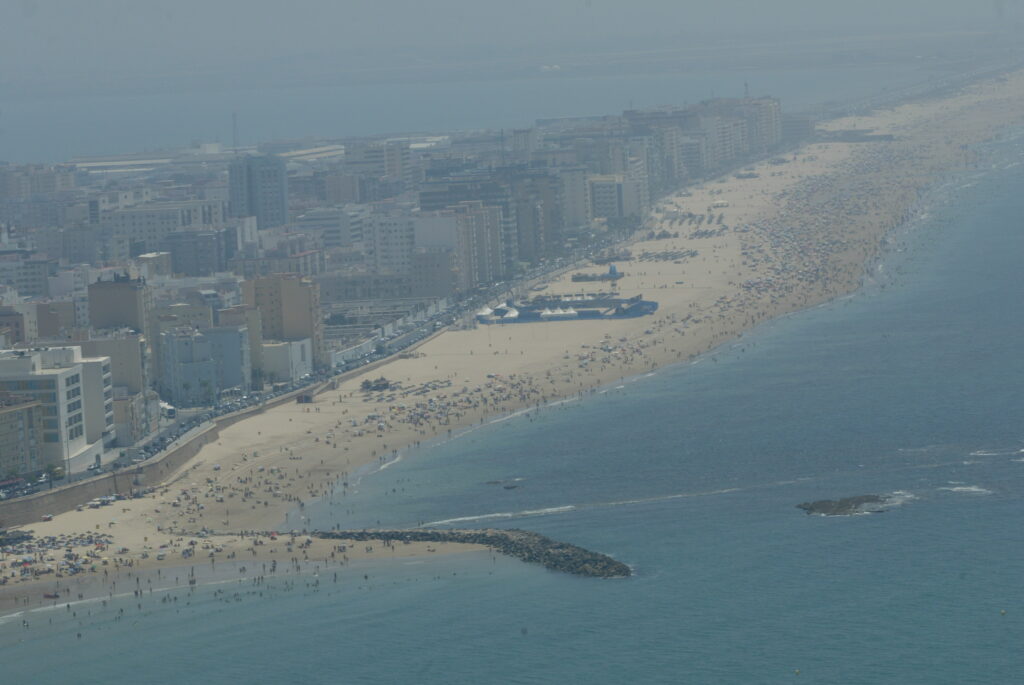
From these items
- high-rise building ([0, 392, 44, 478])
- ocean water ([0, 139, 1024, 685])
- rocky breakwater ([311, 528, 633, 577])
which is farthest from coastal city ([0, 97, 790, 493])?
rocky breakwater ([311, 528, 633, 577])

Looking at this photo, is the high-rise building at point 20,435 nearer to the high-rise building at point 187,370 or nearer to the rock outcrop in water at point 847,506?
the high-rise building at point 187,370

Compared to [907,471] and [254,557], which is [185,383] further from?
[907,471]

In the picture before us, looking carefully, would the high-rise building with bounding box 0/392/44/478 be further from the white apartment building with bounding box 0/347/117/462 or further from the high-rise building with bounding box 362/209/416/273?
the high-rise building with bounding box 362/209/416/273

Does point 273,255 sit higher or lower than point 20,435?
higher

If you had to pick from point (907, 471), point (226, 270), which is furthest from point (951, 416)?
point (226, 270)

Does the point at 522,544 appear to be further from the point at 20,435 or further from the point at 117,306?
the point at 117,306

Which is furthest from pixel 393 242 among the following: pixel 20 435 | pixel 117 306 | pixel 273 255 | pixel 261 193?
pixel 20 435
